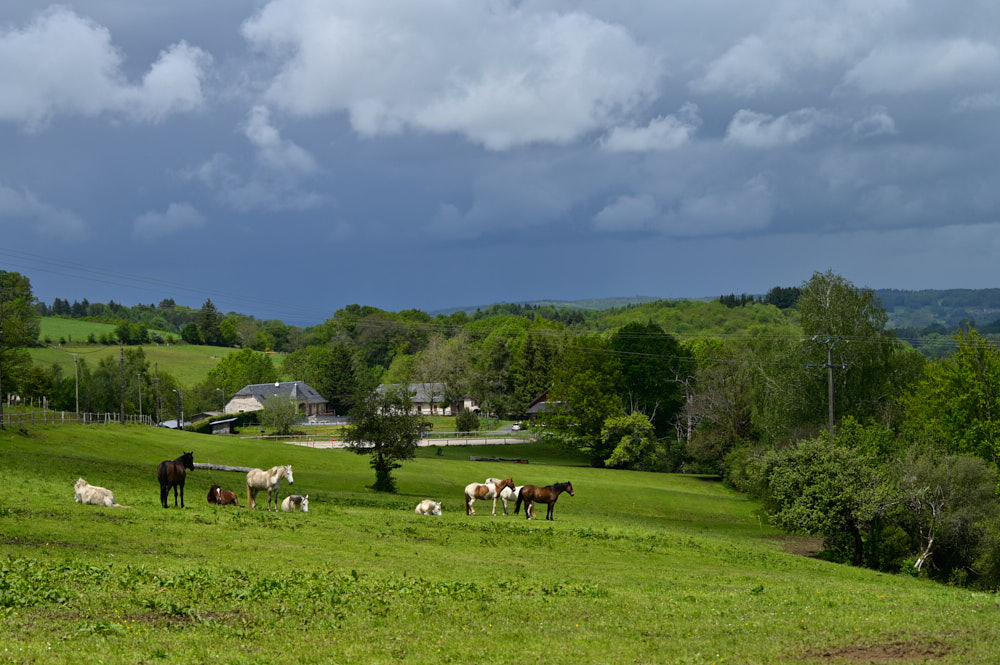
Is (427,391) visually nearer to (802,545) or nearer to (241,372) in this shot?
(241,372)

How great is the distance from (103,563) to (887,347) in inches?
2598

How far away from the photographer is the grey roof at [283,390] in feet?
546

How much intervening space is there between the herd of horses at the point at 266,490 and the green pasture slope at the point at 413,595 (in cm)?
99

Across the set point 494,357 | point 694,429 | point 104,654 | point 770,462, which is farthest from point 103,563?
point 494,357

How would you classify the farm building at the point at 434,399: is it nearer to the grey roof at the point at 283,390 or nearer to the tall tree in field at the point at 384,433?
the grey roof at the point at 283,390

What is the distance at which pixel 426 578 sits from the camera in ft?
69.9

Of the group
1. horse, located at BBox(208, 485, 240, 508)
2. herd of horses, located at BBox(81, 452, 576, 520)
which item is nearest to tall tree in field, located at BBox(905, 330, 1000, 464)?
herd of horses, located at BBox(81, 452, 576, 520)

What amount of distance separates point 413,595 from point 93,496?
17.0 meters

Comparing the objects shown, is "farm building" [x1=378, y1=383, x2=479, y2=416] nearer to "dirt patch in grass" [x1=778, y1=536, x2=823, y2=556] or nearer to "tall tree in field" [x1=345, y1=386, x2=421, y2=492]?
"tall tree in field" [x1=345, y1=386, x2=421, y2=492]

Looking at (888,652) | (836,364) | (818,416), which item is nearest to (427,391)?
(818,416)

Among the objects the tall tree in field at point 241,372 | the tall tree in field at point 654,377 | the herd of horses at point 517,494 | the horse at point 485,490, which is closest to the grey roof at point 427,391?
the tall tree in field at point 241,372

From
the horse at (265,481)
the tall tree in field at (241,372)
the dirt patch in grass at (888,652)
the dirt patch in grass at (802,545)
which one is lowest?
the dirt patch in grass at (802,545)

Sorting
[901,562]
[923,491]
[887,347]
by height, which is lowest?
[901,562]

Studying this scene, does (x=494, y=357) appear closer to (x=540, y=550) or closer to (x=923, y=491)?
(x=923, y=491)
